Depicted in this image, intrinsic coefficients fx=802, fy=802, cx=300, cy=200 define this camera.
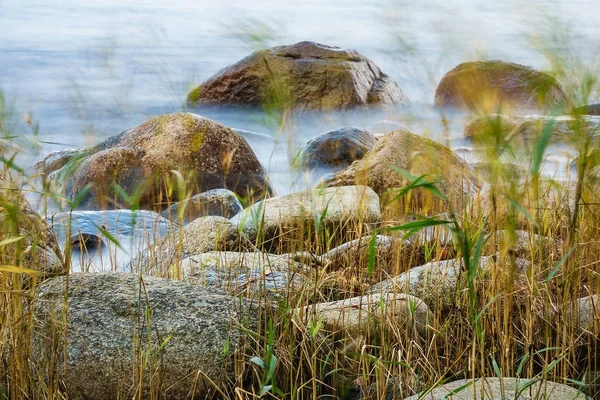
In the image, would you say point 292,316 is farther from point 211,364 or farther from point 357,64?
point 357,64

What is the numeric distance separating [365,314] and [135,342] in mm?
883

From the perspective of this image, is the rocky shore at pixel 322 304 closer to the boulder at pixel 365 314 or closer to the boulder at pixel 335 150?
the boulder at pixel 365 314

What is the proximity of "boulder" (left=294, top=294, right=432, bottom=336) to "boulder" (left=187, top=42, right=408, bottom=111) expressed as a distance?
7350 mm

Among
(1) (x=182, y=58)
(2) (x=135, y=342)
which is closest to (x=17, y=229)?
(2) (x=135, y=342)

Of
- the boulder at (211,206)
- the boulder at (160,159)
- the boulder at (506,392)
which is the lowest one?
the boulder at (506,392)

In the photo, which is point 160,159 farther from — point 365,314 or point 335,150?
point 365,314

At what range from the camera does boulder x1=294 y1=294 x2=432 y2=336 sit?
107 inches

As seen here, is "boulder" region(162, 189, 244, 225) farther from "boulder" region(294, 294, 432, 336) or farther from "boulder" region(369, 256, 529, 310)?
"boulder" region(294, 294, 432, 336)

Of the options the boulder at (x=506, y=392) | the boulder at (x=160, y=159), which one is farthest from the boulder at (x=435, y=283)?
the boulder at (x=160, y=159)

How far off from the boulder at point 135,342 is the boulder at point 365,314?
244 mm

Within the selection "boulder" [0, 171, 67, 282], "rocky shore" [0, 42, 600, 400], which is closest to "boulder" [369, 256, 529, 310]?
"rocky shore" [0, 42, 600, 400]

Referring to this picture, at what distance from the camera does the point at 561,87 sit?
2387 mm

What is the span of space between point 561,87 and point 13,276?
69.0 inches

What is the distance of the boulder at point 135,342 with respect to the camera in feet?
8.34
